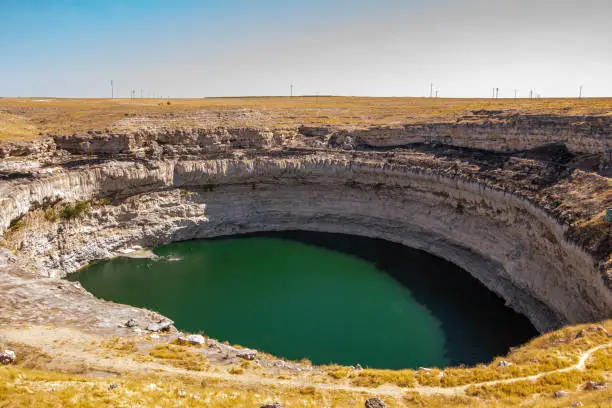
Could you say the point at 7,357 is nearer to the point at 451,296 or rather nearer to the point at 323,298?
the point at 323,298

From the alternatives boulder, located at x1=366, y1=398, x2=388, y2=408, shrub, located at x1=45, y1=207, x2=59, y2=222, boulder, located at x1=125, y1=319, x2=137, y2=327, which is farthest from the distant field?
boulder, located at x1=366, y1=398, x2=388, y2=408

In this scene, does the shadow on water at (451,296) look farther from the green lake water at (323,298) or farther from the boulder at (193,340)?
the boulder at (193,340)

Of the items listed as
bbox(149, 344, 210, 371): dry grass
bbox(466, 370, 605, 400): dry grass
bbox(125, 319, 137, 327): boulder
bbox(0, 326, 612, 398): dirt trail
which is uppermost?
bbox(466, 370, 605, 400): dry grass

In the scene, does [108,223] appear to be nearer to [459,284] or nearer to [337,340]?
[337,340]

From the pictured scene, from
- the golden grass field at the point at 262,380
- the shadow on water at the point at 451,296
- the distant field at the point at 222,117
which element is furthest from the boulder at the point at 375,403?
the distant field at the point at 222,117

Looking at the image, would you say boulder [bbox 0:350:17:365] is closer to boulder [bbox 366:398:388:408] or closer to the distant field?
boulder [bbox 366:398:388:408]

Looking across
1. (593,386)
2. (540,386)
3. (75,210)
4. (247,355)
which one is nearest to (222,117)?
(75,210)

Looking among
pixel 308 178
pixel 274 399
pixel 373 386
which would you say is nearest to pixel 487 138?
pixel 308 178

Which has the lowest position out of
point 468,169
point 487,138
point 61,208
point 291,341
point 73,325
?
point 291,341
